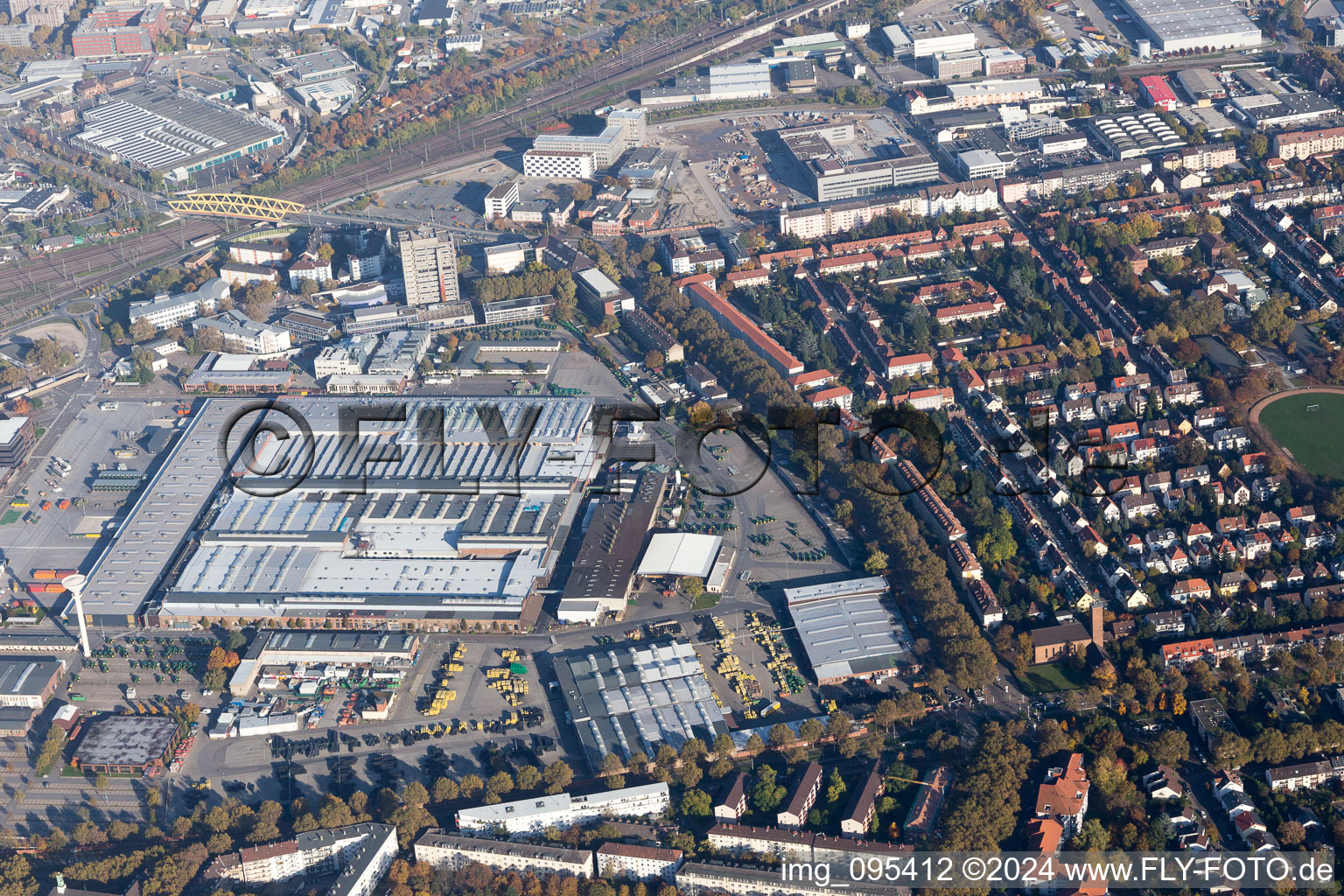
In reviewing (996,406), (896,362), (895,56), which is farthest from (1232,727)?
(895,56)

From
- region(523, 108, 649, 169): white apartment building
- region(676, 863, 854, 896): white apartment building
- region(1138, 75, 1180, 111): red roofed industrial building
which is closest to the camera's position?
region(676, 863, 854, 896): white apartment building

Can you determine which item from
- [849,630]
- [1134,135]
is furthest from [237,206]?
[1134,135]

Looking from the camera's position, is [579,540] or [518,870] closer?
[518,870]

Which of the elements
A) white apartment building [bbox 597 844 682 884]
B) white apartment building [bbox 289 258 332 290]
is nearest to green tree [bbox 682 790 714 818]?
white apartment building [bbox 597 844 682 884]

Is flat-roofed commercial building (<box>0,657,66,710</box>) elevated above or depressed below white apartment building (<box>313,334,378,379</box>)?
above

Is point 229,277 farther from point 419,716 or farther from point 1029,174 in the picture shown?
point 1029,174

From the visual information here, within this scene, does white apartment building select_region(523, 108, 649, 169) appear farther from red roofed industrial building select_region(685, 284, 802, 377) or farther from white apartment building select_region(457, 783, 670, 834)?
white apartment building select_region(457, 783, 670, 834)
